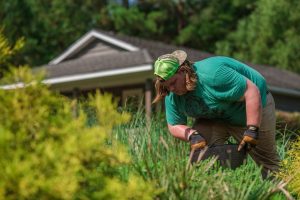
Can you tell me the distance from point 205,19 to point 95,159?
102 feet

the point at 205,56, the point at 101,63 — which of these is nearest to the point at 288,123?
the point at 101,63

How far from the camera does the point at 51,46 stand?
33.0 meters

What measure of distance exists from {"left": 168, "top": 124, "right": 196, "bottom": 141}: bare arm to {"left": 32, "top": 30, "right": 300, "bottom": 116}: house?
10.9m

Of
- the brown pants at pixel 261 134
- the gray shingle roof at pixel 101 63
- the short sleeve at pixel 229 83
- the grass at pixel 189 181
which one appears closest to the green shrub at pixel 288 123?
the brown pants at pixel 261 134

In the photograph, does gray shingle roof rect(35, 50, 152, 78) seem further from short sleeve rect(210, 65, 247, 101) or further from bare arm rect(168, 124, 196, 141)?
short sleeve rect(210, 65, 247, 101)

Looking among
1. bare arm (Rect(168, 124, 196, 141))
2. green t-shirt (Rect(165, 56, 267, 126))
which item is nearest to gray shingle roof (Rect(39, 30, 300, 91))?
green t-shirt (Rect(165, 56, 267, 126))

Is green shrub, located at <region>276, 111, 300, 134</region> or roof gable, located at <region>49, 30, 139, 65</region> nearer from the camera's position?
green shrub, located at <region>276, 111, 300, 134</region>

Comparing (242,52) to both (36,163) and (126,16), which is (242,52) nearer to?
(126,16)

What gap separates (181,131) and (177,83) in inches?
18.2

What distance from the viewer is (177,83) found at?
4.39 metres

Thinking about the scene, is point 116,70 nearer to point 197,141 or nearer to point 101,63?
point 101,63

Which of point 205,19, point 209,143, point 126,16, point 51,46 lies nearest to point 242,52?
point 205,19

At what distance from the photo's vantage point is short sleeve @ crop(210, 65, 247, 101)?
14.2 ft

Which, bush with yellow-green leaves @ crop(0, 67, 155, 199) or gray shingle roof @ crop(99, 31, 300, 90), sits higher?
bush with yellow-green leaves @ crop(0, 67, 155, 199)
